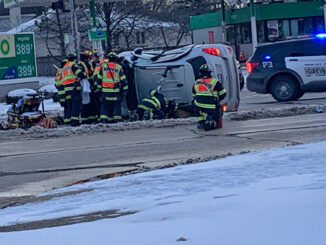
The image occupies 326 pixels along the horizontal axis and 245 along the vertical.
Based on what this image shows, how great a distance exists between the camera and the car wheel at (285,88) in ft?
68.4

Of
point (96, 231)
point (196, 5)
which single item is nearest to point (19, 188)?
point (96, 231)

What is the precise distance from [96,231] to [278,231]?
5.08 ft

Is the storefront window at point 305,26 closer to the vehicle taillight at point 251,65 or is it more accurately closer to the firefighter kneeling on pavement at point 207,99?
the vehicle taillight at point 251,65

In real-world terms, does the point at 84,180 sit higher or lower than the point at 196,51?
lower

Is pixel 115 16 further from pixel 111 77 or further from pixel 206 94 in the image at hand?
pixel 206 94

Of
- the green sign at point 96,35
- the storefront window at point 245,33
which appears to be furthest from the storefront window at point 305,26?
the green sign at point 96,35

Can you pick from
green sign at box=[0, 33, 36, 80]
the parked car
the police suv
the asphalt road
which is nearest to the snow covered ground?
the asphalt road

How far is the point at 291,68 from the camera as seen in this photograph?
20.8 metres

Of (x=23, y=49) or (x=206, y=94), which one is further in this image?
(x=23, y=49)

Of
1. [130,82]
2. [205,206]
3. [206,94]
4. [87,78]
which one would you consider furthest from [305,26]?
[205,206]

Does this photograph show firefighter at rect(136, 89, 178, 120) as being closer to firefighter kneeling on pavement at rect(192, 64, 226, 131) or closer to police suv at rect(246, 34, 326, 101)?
firefighter kneeling on pavement at rect(192, 64, 226, 131)

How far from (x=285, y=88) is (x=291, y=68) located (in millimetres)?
601

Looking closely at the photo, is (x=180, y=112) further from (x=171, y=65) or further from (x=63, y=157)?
(x=63, y=157)

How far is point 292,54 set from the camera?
20.9 meters
